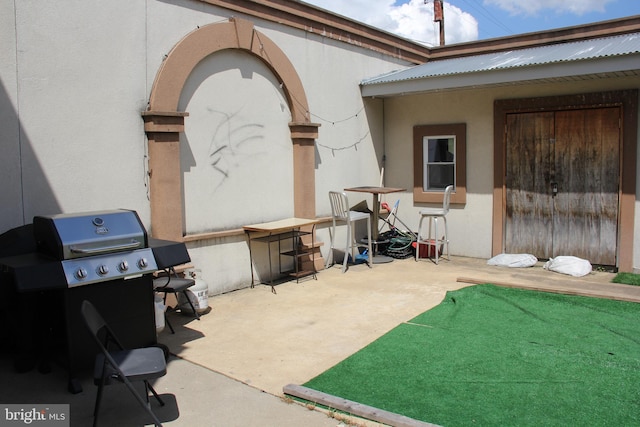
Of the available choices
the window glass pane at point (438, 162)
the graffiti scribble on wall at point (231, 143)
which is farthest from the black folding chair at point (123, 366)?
the window glass pane at point (438, 162)

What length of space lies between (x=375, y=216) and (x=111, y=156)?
4616 millimetres

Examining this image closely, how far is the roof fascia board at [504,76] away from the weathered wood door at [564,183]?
3.57 feet

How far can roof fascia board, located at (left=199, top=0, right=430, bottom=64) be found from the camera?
24.3 feet

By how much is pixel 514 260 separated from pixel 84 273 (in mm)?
6811

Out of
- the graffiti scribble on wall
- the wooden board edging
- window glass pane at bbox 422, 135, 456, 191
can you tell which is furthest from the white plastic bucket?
window glass pane at bbox 422, 135, 456, 191

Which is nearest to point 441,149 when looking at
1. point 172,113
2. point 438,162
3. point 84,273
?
point 438,162

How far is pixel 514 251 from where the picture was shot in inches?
363

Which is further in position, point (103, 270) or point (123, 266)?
point (123, 266)

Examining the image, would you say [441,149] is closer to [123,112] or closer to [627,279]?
[627,279]

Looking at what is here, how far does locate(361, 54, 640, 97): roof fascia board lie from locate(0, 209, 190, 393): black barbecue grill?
220 inches

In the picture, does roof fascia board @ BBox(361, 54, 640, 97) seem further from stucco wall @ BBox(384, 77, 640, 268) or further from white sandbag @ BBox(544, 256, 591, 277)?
white sandbag @ BBox(544, 256, 591, 277)

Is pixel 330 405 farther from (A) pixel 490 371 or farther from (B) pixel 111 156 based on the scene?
(B) pixel 111 156

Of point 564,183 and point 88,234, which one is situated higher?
point 564,183

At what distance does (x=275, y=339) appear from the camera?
5.43 m
